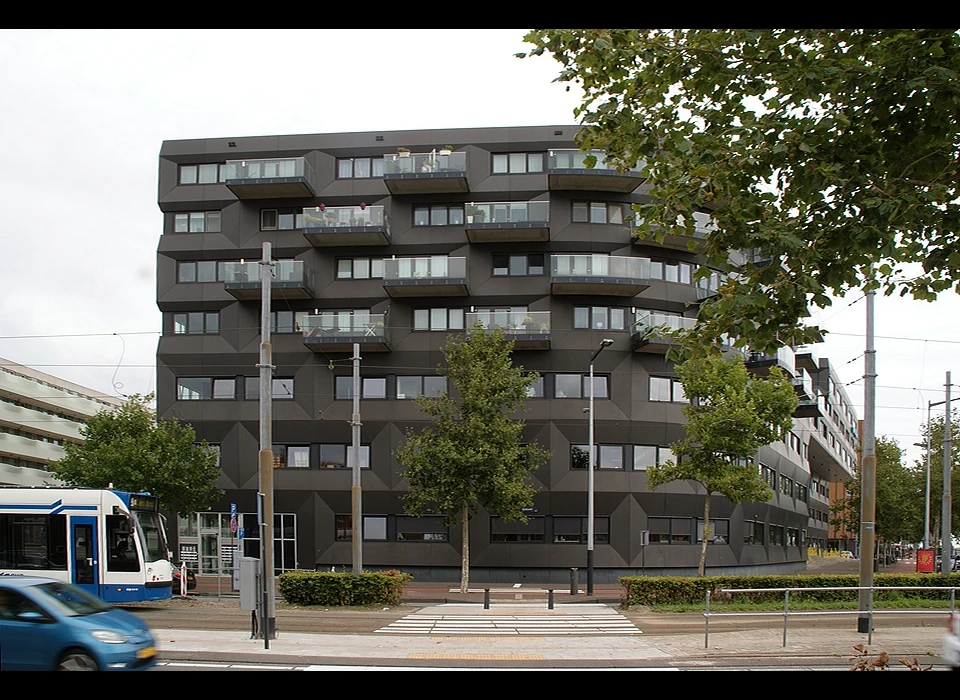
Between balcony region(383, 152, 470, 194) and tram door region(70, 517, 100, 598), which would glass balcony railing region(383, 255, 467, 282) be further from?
tram door region(70, 517, 100, 598)

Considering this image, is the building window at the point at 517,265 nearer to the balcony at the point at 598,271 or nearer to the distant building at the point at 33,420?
the balcony at the point at 598,271

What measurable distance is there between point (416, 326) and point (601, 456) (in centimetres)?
1089

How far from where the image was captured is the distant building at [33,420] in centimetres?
6300

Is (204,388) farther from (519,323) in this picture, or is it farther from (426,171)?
(519,323)

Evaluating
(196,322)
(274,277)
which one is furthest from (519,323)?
(196,322)

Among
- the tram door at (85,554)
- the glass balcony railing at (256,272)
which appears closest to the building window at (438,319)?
Answer: the glass balcony railing at (256,272)

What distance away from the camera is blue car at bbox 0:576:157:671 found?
1170 centimetres

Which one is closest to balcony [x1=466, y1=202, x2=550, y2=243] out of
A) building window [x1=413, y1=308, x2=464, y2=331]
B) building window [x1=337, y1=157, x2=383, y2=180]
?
building window [x1=413, y1=308, x2=464, y2=331]

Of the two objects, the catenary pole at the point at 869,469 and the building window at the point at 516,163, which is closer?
the catenary pole at the point at 869,469

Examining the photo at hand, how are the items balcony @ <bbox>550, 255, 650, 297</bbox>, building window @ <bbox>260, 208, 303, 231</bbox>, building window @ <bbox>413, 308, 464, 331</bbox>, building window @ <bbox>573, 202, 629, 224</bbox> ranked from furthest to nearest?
1. building window @ <bbox>260, 208, 303, 231</bbox>
2. building window @ <bbox>573, 202, 629, 224</bbox>
3. building window @ <bbox>413, 308, 464, 331</bbox>
4. balcony @ <bbox>550, 255, 650, 297</bbox>

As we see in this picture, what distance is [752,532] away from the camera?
156 ft

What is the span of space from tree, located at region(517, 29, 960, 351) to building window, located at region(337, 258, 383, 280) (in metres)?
33.3

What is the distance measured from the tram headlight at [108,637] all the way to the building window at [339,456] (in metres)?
29.8
